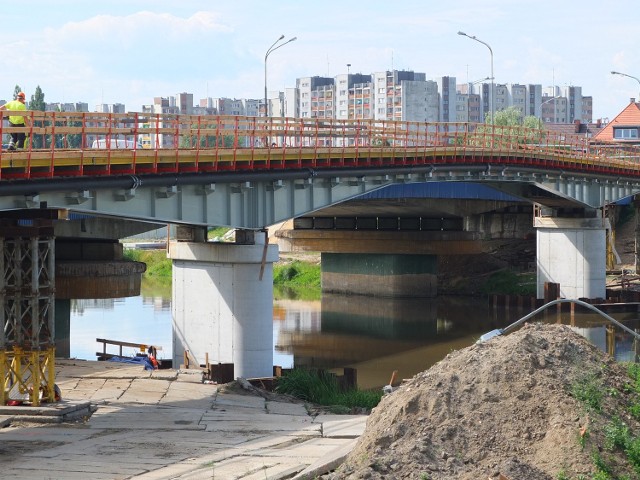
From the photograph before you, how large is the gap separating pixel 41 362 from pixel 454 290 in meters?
49.3

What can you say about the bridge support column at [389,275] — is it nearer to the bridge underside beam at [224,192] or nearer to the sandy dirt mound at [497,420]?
the bridge underside beam at [224,192]

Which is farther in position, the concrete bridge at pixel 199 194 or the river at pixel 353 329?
the river at pixel 353 329

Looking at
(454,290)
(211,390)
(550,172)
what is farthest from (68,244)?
(454,290)

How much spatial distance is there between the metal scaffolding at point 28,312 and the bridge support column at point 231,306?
34.2 ft

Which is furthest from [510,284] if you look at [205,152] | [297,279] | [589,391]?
[589,391]

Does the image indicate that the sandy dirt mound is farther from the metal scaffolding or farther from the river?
the river

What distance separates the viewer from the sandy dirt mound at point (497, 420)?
17.5 meters

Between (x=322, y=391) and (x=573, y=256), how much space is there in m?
33.3

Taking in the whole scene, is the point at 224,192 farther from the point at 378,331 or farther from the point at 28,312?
the point at 378,331

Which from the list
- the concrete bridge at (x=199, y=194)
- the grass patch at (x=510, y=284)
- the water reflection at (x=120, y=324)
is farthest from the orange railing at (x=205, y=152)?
the grass patch at (x=510, y=284)

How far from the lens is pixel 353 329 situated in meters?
56.3

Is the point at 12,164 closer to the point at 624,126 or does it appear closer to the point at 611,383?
the point at 611,383

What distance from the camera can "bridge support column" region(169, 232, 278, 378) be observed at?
36.7 meters

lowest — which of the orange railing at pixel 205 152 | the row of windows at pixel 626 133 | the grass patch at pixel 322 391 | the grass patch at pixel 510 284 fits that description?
the grass patch at pixel 322 391
